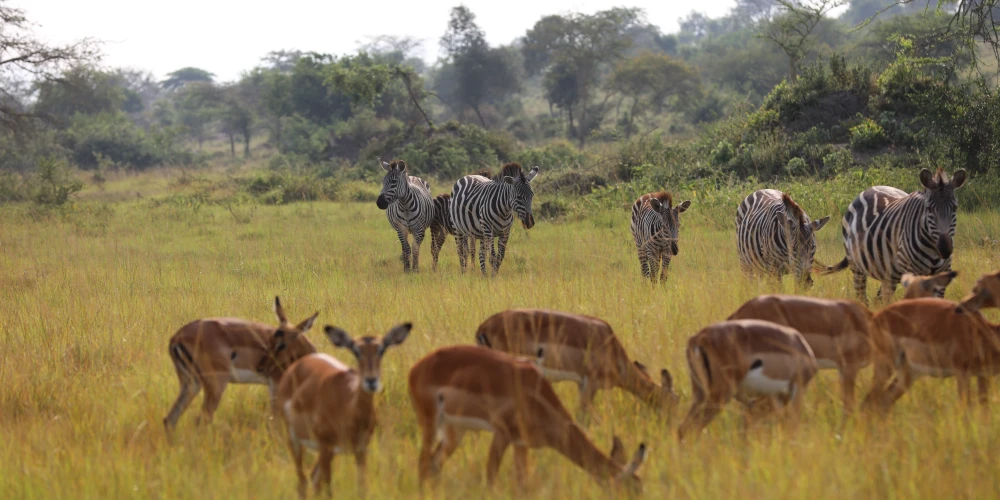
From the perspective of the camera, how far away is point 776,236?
8773mm

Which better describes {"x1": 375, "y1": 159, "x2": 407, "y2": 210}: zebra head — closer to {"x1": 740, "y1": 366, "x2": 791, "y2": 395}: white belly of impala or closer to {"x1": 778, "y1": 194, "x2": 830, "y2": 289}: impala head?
{"x1": 778, "y1": 194, "x2": 830, "y2": 289}: impala head

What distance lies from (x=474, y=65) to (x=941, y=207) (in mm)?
41683

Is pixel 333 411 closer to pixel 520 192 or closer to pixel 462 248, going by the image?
pixel 520 192

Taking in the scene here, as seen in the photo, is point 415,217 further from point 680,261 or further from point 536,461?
point 536,461

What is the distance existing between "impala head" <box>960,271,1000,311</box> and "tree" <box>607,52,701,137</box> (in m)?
37.7

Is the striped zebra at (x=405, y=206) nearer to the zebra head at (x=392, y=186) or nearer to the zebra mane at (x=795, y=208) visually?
the zebra head at (x=392, y=186)

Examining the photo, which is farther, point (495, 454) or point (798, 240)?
point (798, 240)

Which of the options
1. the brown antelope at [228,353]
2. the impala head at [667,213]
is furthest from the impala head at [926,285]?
the impala head at [667,213]

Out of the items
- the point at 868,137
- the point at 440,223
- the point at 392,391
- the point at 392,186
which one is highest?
A: the point at 868,137

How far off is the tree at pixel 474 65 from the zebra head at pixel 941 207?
40.7 metres

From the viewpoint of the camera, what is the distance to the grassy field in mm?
4133

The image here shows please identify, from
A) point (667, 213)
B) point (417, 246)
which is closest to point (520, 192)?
point (417, 246)

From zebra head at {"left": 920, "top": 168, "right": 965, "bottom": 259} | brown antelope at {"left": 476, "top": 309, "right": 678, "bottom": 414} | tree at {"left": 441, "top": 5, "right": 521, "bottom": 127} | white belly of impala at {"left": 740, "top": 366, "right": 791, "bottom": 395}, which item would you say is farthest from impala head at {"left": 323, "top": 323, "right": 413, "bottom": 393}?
tree at {"left": 441, "top": 5, "right": 521, "bottom": 127}

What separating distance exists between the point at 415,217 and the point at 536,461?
945 cm
